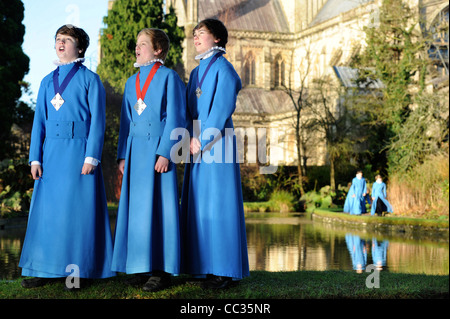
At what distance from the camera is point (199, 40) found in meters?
6.01

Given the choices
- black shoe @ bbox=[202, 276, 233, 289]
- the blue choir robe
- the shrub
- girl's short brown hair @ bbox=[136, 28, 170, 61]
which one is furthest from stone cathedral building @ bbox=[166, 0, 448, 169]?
black shoe @ bbox=[202, 276, 233, 289]

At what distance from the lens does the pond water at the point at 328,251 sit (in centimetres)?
963

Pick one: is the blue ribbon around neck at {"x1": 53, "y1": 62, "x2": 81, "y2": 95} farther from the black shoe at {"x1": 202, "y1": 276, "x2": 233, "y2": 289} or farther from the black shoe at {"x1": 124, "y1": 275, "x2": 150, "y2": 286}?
the black shoe at {"x1": 202, "y1": 276, "x2": 233, "y2": 289}

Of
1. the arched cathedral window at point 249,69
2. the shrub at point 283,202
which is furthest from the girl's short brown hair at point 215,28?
the arched cathedral window at point 249,69

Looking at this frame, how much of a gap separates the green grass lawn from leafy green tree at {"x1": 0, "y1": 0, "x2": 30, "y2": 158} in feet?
52.0

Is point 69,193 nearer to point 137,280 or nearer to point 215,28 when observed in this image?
Answer: point 137,280

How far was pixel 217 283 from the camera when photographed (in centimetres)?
571

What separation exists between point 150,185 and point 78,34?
1500mm

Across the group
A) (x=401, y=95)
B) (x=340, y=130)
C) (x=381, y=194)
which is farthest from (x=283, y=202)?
(x=381, y=194)

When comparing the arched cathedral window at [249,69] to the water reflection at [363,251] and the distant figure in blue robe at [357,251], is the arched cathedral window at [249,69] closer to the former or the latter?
the distant figure in blue robe at [357,251]

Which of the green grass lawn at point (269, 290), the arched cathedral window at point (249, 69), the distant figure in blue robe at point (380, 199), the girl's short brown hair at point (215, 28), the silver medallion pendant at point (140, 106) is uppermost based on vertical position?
the arched cathedral window at point (249, 69)

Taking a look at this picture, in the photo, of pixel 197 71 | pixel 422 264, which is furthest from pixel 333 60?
pixel 197 71

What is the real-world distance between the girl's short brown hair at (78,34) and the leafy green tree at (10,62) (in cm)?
1573

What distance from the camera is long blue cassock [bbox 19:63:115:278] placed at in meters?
5.69
